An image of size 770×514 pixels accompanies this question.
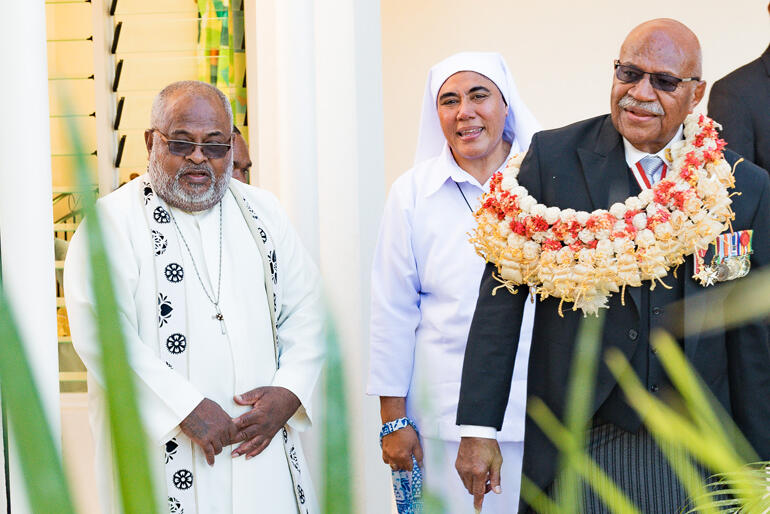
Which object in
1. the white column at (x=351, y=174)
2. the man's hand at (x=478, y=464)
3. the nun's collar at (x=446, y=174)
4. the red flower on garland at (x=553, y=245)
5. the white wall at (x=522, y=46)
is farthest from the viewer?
the white wall at (x=522, y=46)

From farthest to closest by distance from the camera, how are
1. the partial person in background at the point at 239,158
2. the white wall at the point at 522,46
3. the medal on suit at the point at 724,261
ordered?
the white wall at the point at 522,46 < the partial person in background at the point at 239,158 < the medal on suit at the point at 724,261

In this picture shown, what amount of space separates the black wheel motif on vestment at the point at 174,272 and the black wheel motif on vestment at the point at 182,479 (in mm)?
602

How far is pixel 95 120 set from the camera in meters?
6.68

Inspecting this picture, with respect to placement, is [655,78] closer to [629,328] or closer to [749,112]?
[629,328]

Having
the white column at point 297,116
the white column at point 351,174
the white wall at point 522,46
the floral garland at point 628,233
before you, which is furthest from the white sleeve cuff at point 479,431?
the white wall at point 522,46

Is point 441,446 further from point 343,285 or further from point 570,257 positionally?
point 343,285

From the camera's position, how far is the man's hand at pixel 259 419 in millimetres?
3283

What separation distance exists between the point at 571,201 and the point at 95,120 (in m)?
4.54

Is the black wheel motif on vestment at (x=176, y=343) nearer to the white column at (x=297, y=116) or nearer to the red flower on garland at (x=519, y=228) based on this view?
the red flower on garland at (x=519, y=228)

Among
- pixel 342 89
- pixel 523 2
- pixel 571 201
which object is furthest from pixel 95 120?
pixel 571 201

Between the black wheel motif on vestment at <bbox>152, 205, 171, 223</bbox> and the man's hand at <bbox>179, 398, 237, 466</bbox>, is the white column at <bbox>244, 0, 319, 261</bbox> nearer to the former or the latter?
the black wheel motif on vestment at <bbox>152, 205, 171, 223</bbox>

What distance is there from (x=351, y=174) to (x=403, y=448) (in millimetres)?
1832

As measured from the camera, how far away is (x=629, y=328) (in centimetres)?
276

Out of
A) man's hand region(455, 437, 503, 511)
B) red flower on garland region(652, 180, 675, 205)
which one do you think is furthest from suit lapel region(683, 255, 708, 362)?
man's hand region(455, 437, 503, 511)
